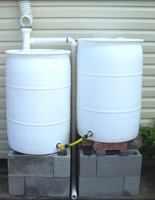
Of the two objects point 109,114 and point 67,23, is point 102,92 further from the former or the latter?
point 67,23

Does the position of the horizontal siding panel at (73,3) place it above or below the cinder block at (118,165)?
A: above

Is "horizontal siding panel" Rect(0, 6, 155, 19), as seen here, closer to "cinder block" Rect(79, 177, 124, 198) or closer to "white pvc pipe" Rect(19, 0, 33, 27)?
"white pvc pipe" Rect(19, 0, 33, 27)

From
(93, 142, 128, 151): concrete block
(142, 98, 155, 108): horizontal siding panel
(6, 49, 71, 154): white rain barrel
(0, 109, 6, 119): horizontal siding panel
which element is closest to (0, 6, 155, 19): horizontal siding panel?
(6, 49, 71, 154): white rain barrel

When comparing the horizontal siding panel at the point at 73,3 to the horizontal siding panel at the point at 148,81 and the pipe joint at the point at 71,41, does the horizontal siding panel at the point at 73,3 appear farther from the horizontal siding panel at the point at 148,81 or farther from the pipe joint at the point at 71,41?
the horizontal siding panel at the point at 148,81

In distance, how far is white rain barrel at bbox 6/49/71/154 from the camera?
2567 millimetres

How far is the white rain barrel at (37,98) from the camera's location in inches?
101

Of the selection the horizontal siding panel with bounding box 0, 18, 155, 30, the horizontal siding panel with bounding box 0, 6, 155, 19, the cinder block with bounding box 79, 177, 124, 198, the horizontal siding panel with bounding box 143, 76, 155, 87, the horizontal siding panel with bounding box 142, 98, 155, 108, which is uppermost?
the horizontal siding panel with bounding box 0, 6, 155, 19

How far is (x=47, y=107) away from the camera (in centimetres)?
264

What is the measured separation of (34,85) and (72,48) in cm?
74

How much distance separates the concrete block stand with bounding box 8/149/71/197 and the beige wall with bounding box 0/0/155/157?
1.37m

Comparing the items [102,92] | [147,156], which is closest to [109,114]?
[102,92]

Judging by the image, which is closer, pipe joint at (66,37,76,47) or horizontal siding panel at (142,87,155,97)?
pipe joint at (66,37,76,47)

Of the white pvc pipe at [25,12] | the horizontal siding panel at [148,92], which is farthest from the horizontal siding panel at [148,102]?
the white pvc pipe at [25,12]

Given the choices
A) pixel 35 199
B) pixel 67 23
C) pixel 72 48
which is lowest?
pixel 35 199
